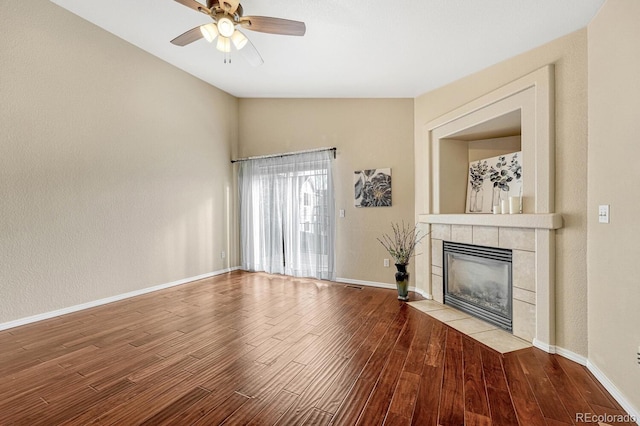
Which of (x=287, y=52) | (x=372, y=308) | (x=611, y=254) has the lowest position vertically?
(x=372, y=308)

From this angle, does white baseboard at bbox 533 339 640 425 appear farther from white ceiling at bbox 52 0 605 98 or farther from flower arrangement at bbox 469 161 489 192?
white ceiling at bbox 52 0 605 98

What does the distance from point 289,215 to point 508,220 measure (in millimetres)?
3258

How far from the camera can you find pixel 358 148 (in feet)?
15.0

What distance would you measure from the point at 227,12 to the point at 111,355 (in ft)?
9.75

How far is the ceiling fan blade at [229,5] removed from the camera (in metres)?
2.25

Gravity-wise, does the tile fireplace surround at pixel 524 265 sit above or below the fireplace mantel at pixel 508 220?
below

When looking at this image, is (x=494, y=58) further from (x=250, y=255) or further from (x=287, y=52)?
(x=250, y=255)

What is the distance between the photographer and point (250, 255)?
5.41 meters

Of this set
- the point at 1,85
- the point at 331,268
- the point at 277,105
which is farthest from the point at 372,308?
the point at 1,85

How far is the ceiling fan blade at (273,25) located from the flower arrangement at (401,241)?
9.46 feet

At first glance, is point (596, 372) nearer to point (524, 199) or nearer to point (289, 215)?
point (524, 199)

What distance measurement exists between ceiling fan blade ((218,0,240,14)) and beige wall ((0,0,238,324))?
7.41 ft

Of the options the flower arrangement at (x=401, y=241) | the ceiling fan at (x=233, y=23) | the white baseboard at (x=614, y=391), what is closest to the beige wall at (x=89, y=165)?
the ceiling fan at (x=233, y=23)

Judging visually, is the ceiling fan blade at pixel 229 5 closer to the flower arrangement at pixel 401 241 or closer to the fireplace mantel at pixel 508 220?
the fireplace mantel at pixel 508 220
